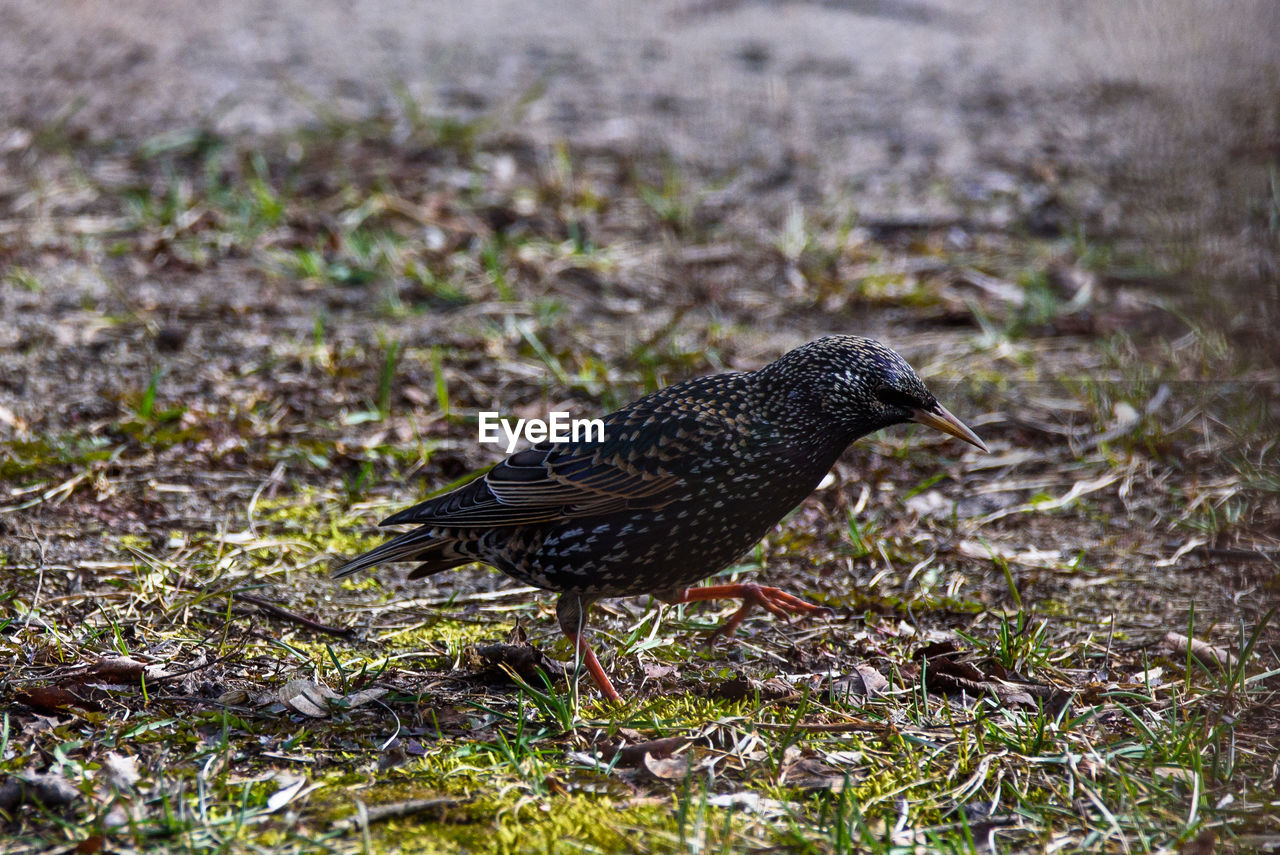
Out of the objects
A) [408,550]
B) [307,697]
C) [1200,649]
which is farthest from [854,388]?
[307,697]

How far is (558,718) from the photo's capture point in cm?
320

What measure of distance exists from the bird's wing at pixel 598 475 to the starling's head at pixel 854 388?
9.8 inches

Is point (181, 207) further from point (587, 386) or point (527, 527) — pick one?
point (527, 527)

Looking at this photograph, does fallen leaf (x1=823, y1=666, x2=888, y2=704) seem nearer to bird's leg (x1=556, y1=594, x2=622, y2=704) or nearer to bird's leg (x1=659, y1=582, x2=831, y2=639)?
bird's leg (x1=659, y1=582, x2=831, y2=639)

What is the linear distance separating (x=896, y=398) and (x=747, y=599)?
0.78 meters

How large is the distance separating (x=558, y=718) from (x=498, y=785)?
0.33 metres

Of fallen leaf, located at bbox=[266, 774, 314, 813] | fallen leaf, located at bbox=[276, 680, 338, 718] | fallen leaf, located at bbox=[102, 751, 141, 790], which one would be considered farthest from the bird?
fallen leaf, located at bbox=[102, 751, 141, 790]

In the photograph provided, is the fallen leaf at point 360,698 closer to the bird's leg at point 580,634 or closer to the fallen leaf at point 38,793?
the bird's leg at point 580,634

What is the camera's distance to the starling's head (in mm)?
3658

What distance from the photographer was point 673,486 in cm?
356

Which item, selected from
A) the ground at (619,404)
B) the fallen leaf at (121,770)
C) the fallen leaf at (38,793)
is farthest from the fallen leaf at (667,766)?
the fallen leaf at (38,793)

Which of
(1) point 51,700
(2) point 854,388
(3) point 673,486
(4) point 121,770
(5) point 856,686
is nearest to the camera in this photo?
(4) point 121,770

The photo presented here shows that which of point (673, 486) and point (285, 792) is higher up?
point (673, 486)

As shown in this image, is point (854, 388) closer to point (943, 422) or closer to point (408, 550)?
point (943, 422)
